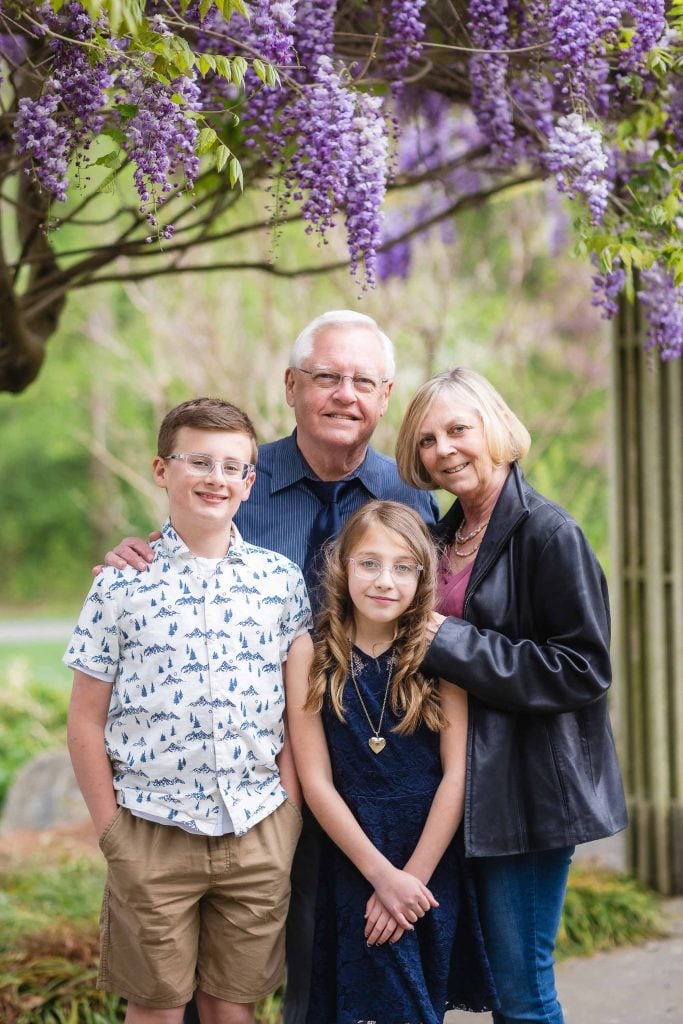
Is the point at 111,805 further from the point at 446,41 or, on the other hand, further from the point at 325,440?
the point at 446,41

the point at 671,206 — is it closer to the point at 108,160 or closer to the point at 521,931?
the point at 108,160

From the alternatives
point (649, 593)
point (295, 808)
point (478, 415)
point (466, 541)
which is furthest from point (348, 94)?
point (649, 593)

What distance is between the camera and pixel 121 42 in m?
2.53

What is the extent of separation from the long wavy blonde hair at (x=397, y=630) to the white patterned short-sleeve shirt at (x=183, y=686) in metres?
0.14

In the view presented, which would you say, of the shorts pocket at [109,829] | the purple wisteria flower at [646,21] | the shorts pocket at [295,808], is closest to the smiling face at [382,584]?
the shorts pocket at [295,808]

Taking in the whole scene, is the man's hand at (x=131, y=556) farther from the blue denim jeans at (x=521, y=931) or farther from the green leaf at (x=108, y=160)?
the blue denim jeans at (x=521, y=931)

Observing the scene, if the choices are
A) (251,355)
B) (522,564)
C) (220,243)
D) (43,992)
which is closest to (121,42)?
(522,564)

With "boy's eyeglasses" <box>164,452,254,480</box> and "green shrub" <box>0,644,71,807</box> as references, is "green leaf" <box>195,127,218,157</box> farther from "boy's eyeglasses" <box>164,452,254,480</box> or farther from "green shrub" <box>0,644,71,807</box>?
"green shrub" <box>0,644,71,807</box>

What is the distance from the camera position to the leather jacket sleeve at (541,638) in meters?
2.49

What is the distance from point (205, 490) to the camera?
8.30 feet

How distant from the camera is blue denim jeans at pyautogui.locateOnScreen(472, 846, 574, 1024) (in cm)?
259

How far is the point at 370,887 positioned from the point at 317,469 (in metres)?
1.11

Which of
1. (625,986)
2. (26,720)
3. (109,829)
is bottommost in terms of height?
(625,986)

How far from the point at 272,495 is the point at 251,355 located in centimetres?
392
